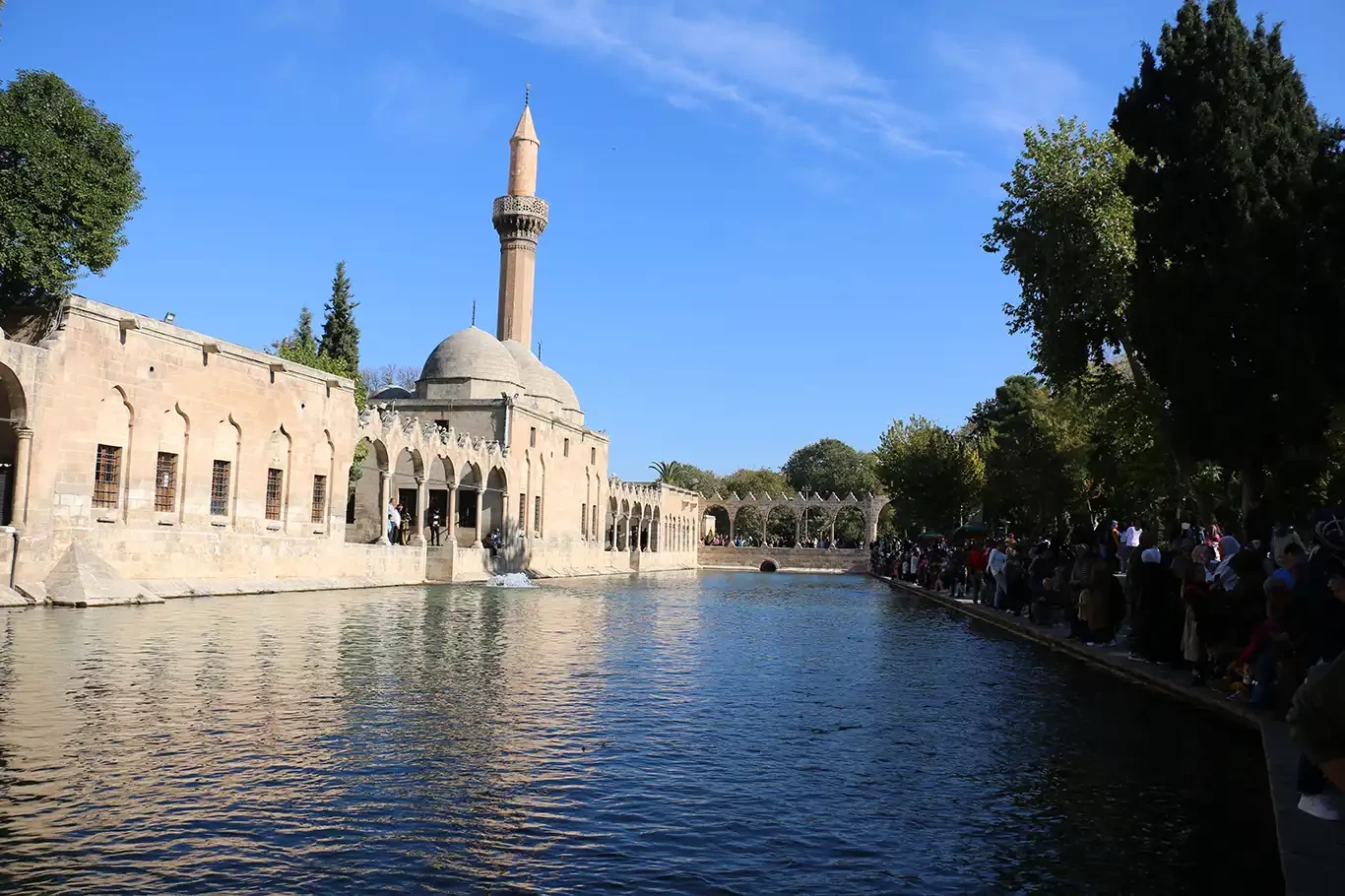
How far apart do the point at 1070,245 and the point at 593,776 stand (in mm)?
18107

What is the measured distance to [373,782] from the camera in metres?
5.96

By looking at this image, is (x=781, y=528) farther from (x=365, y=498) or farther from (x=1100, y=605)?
(x=1100, y=605)

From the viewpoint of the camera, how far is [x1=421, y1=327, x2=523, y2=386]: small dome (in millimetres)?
43219

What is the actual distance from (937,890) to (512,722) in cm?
415

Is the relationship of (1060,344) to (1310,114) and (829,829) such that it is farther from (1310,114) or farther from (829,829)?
(829,829)

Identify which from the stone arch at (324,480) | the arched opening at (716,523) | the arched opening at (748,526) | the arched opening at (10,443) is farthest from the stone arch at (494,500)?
the arched opening at (716,523)

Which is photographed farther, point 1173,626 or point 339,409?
point 339,409

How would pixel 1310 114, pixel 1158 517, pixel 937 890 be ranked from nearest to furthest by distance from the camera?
1. pixel 937 890
2. pixel 1310 114
3. pixel 1158 517

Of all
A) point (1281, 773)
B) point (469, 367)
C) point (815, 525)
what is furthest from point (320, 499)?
point (815, 525)

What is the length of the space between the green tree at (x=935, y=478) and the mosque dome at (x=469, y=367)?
1951 centimetres

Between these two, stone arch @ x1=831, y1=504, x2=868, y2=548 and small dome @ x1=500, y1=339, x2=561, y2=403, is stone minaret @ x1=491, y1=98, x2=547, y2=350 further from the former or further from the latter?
stone arch @ x1=831, y1=504, x2=868, y2=548

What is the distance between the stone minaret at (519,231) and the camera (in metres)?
51.3

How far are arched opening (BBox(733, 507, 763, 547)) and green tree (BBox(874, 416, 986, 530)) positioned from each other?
36668 mm

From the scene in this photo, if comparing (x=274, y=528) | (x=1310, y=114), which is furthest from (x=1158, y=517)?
(x=274, y=528)
